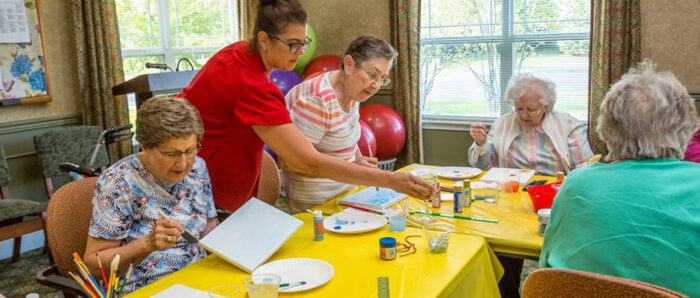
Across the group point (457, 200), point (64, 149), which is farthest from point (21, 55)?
point (457, 200)

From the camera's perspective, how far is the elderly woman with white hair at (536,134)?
2.90 m

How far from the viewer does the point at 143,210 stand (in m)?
1.77

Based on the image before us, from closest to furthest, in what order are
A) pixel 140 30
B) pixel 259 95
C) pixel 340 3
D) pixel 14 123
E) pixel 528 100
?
pixel 259 95 → pixel 528 100 → pixel 14 123 → pixel 140 30 → pixel 340 3

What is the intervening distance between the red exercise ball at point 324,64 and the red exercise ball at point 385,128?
0.51m

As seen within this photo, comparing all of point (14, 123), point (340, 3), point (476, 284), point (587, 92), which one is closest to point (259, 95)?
point (476, 284)

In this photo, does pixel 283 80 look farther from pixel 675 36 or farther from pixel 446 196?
pixel 675 36

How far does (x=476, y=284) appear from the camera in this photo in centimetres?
178

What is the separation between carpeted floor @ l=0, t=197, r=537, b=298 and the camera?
131 inches

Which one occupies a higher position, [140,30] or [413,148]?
[140,30]

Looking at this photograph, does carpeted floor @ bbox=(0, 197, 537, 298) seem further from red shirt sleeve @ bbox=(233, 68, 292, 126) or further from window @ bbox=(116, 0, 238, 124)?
red shirt sleeve @ bbox=(233, 68, 292, 126)

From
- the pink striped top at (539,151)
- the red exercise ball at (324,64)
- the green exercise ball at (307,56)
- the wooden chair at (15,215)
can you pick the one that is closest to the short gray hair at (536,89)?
the pink striped top at (539,151)

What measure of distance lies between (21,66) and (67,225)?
2.78 metres

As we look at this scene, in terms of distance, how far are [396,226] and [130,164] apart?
0.92 meters

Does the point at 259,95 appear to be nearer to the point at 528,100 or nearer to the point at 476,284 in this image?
the point at 476,284
